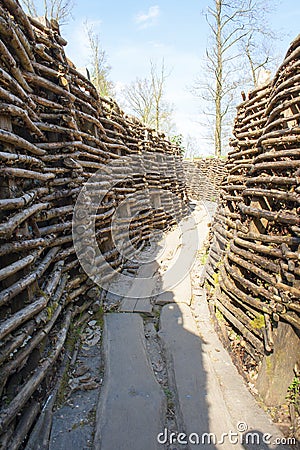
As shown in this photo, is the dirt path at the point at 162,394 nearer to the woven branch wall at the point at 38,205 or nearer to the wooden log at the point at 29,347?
the woven branch wall at the point at 38,205

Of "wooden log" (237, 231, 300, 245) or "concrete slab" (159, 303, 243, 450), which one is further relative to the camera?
"wooden log" (237, 231, 300, 245)

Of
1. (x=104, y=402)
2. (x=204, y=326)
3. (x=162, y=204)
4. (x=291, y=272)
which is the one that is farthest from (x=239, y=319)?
(x=162, y=204)

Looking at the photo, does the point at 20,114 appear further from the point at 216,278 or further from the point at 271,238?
the point at 216,278

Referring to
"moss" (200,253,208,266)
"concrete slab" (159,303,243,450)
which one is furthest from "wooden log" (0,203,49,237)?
"moss" (200,253,208,266)

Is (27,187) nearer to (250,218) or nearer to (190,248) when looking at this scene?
(250,218)

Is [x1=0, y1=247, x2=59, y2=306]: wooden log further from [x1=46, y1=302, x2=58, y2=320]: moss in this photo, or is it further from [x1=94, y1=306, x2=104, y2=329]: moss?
[x1=94, y1=306, x2=104, y2=329]: moss

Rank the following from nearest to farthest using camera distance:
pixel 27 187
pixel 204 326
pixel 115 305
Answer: pixel 27 187
pixel 204 326
pixel 115 305

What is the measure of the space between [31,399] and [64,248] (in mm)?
1297

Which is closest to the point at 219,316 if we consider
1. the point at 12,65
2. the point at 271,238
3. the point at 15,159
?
the point at 271,238

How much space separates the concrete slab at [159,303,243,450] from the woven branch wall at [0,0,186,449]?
0.87 metres

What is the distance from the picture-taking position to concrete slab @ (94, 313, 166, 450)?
5.82ft

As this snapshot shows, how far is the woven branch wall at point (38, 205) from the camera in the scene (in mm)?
1760

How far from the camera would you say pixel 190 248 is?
538 centimetres

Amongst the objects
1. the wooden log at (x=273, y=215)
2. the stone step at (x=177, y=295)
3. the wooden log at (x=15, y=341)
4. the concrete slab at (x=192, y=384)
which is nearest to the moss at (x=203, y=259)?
the stone step at (x=177, y=295)
